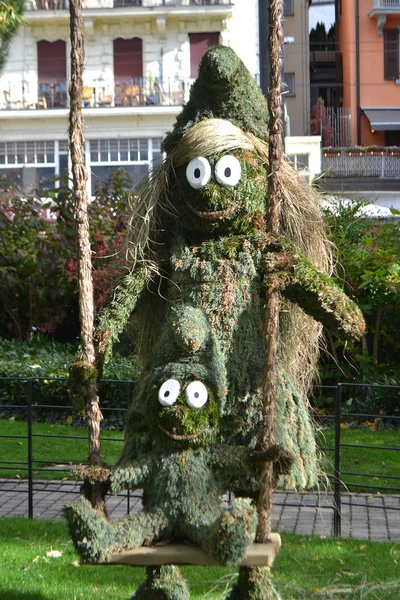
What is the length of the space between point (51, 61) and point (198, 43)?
13.8 feet

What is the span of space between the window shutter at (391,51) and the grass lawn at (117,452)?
1930cm

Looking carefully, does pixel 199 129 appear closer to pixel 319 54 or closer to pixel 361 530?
pixel 361 530

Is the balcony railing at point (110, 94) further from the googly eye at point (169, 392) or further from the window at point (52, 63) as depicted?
the googly eye at point (169, 392)

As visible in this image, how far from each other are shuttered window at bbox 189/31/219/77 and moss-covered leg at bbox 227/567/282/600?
1997cm

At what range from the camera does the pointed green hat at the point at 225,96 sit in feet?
14.5

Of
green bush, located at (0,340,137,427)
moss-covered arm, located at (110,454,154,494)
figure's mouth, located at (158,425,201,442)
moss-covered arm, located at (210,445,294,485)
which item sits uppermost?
figure's mouth, located at (158,425,201,442)

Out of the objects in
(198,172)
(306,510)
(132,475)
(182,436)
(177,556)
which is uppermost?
(198,172)

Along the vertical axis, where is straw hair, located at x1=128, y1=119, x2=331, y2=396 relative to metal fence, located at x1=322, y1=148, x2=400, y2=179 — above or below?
below

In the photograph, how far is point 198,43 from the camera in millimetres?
22719

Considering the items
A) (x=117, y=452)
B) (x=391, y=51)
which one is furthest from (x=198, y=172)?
(x=391, y=51)

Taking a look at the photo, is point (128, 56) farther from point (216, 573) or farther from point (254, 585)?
point (254, 585)

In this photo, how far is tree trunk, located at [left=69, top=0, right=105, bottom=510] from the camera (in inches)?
155

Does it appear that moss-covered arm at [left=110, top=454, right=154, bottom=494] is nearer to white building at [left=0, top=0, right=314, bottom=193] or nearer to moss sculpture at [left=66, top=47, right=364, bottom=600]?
moss sculpture at [left=66, top=47, right=364, bottom=600]

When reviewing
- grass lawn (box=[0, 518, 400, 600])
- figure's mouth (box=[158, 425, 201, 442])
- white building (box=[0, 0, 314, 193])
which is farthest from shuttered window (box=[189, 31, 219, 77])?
figure's mouth (box=[158, 425, 201, 442])
